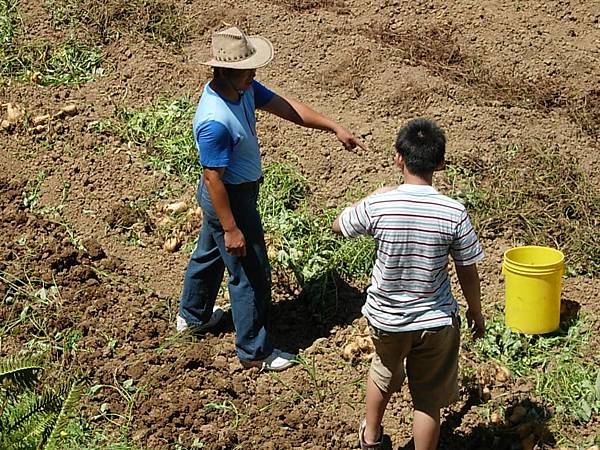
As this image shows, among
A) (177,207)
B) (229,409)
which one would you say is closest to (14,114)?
(177,207)

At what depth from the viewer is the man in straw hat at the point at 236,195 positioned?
14.6 ft

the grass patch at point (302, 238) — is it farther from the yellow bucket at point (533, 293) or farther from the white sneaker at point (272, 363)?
the yellow bucket at point (533, 293)

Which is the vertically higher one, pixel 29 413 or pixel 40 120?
pixel 29 413

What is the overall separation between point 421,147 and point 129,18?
17.1 ft

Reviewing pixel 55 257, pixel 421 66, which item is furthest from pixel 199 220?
pixel 421 66

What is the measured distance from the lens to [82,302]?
5.61 metres

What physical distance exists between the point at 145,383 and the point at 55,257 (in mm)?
1278

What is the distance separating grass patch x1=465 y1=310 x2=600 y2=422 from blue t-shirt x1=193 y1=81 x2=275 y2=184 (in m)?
1.53

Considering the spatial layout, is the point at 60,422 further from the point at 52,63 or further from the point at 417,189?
the point at 52,63

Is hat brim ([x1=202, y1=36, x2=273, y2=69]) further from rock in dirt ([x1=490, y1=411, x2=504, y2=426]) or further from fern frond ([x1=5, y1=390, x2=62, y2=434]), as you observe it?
rock in dirt ([x1=490, y1=411, x2=504, y2=426])

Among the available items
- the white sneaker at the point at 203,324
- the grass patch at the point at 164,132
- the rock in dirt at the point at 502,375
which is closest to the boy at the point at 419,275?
the rock in dirt at the point at 502,375

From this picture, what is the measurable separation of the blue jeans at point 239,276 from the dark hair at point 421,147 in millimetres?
1181

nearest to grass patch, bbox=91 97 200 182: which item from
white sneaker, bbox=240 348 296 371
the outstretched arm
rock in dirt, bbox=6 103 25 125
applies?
rock in dirt, bbox=6 103 25 125

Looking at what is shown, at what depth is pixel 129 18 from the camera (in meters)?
8.33
